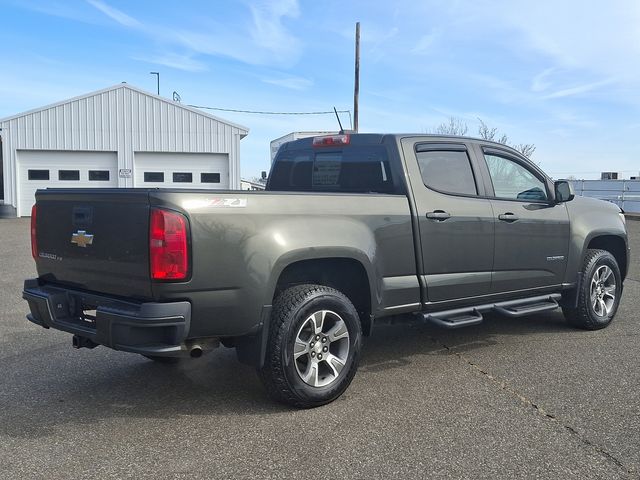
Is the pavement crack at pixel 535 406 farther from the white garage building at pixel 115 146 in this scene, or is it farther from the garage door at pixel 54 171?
the garage door at pixel 54 171

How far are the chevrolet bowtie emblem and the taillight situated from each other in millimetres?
A: 2267

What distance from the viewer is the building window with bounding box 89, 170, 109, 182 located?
24.3 metres

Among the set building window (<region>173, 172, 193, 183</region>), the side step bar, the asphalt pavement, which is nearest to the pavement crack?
the asphalt pavement

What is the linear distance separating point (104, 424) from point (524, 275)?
378 cm

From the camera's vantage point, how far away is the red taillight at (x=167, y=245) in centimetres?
347

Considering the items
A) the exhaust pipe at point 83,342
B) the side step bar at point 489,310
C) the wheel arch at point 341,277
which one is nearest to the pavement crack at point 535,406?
the side step bar at point 489,310

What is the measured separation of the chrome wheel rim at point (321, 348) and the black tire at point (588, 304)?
10.3 ft

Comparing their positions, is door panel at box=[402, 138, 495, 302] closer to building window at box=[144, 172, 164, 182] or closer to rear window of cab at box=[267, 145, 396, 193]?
rear window of cab at box=[267, 145, 396, 193]

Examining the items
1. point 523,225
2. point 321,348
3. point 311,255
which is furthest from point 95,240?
point 523,225

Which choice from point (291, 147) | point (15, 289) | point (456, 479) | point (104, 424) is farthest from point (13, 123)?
point (456, 479)

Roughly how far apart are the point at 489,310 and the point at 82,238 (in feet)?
11.1

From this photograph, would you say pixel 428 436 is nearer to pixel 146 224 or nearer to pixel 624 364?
pixel 146 224

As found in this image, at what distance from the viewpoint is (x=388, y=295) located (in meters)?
4.52

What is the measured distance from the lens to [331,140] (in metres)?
5.29
